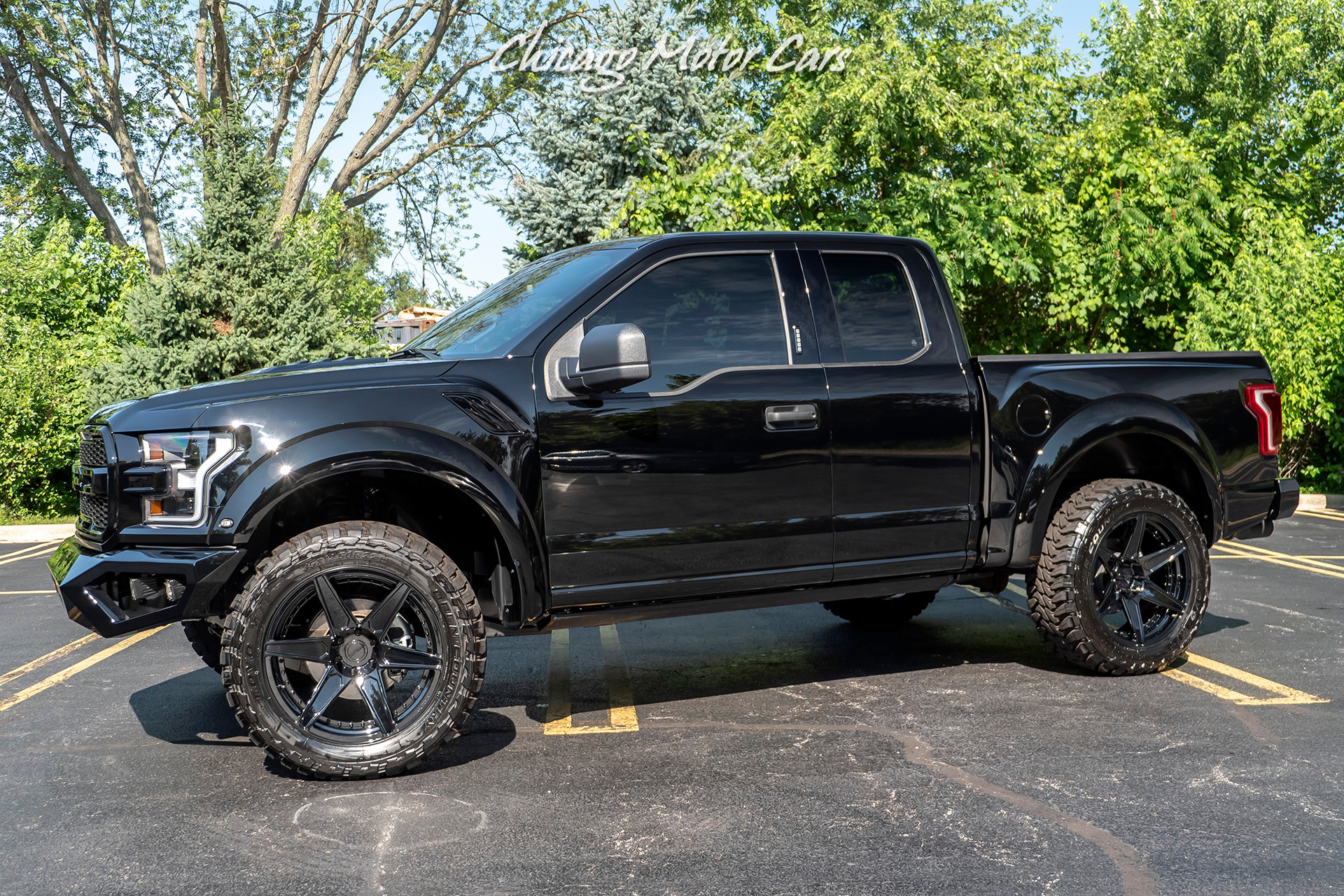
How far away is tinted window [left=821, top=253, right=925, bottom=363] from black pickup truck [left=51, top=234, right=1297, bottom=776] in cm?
1

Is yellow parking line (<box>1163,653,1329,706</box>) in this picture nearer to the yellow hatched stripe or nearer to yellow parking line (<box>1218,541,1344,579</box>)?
the yellow hatched stripe

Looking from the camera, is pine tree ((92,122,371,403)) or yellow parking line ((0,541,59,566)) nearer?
yellow parking line ((0,541,59,566))

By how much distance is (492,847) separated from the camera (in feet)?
11.3

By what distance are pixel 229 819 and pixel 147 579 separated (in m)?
0.95

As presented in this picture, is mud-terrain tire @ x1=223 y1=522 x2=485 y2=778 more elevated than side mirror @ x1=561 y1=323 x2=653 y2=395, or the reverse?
side mirror @ x1=561 y1=323 x2=653 y2=395

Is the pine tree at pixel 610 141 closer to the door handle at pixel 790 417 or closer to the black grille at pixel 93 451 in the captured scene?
the door handle at pixel 790 417

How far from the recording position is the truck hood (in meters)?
4.00

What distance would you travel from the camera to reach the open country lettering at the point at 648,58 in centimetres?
1742

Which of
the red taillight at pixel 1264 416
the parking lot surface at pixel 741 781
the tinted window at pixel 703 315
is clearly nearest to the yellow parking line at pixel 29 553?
the parking lot surface at pixel 741 781

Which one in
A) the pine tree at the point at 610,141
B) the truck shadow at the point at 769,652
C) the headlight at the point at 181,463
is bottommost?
the truck shadow at the point at 769,652

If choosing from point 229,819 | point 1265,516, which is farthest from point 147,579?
point 1265,516

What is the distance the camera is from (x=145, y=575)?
3.96 m

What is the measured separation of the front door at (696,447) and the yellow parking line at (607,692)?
2.26 ft

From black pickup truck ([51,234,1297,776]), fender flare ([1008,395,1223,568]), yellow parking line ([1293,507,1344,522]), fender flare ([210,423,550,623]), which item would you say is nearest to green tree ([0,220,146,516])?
black pickup truck ([51,234,1297,776])
